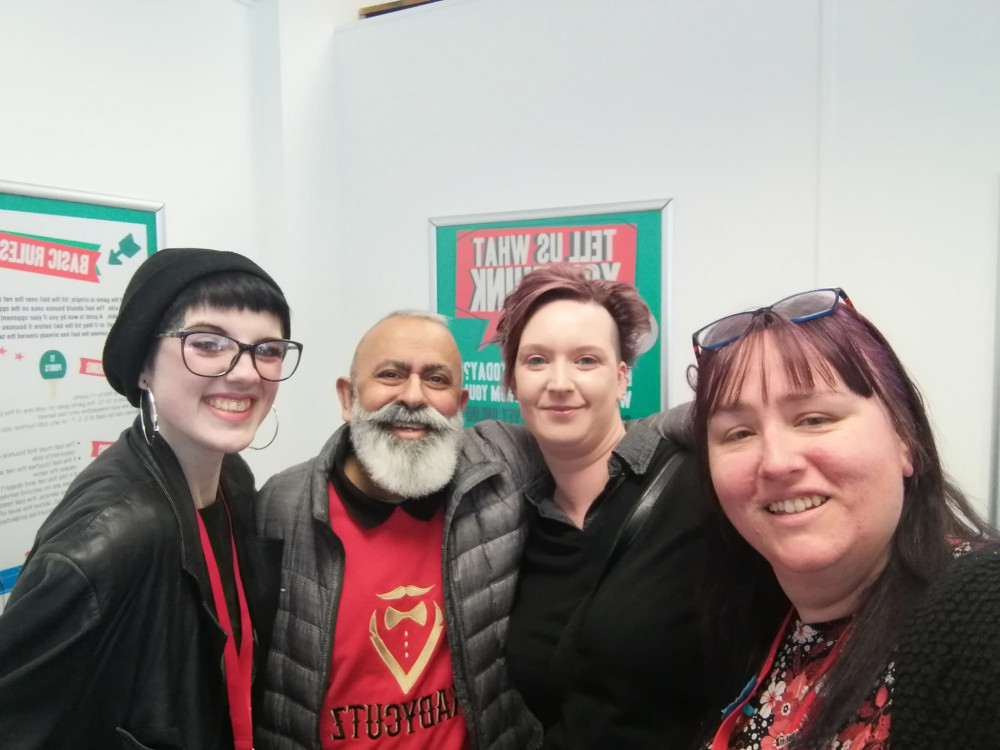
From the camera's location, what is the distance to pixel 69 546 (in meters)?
0.99

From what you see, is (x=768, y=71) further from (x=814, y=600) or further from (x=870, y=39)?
(x=814, y=600)

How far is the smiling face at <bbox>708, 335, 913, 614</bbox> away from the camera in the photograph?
839 mm

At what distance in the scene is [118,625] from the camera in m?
1.02

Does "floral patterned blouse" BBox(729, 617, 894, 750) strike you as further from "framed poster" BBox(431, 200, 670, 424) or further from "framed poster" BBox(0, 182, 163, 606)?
"framed poster" BBox(0, 182, 163, 606)

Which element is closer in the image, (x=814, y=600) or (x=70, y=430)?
(x=814, y=600)

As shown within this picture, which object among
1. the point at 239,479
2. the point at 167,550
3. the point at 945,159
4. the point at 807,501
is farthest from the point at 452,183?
the point at 807,501

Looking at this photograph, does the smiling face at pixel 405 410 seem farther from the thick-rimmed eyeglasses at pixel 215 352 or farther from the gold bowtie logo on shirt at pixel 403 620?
the thick-rimmed eyeglasses at pixel 215 352

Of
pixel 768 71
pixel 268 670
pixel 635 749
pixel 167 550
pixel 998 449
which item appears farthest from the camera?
pixel 768 71

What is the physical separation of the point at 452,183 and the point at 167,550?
1.74 metres

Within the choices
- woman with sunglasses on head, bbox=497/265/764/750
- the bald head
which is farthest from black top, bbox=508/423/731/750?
the bald head

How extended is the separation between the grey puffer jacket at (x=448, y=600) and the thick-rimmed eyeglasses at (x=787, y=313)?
75 centimetres

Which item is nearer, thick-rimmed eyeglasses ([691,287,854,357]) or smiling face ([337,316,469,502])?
thick-rimmed eyeglasses ([691,287,854,357])

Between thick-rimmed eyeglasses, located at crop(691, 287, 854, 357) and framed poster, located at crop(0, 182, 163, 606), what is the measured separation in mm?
1652

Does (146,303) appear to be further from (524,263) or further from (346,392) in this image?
(524,263)
